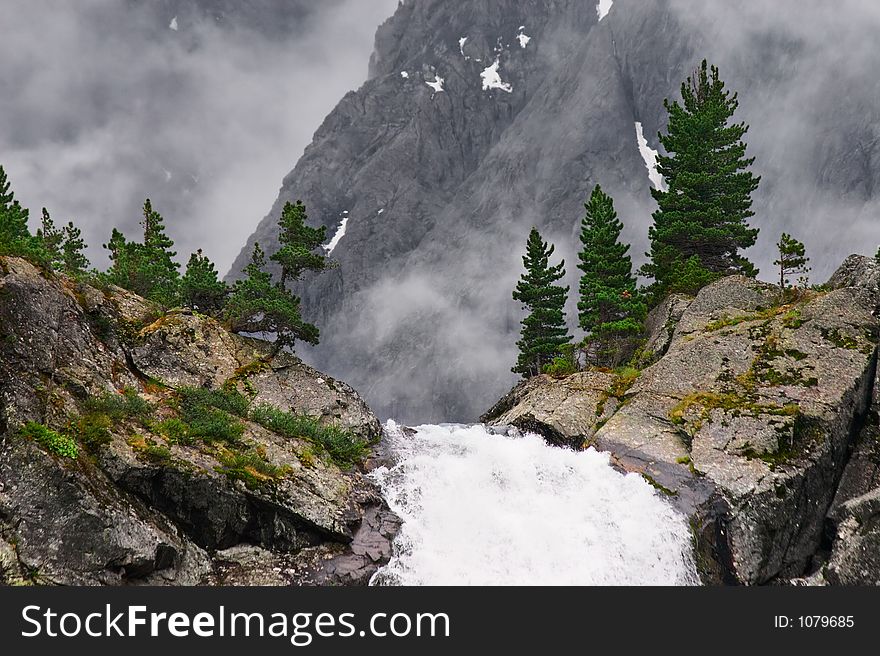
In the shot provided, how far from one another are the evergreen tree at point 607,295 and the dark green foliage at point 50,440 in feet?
100

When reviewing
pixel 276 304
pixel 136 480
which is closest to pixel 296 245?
pixel 276 304

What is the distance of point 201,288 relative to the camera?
3189 cm

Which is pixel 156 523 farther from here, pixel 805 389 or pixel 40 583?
pixel 805 389

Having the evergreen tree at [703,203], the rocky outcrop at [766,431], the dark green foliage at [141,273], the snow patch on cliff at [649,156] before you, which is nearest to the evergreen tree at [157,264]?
the dark green foliage at [141,273]


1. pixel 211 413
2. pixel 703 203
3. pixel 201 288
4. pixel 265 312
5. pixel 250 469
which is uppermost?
pixel 703 203

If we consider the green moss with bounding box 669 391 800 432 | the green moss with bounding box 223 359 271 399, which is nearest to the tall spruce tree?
the green moss with bounding box 223 359 271 399

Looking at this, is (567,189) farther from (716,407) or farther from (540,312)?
(716,407)

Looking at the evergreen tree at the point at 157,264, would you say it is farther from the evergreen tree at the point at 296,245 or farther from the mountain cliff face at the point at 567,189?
the mountain cliff face at the point at 567,189

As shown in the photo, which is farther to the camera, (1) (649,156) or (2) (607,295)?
(1) (649,156)

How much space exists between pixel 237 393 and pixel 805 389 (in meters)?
25.0

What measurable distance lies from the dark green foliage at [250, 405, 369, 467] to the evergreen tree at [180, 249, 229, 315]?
46.2 feet

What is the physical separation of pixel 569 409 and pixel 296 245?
21825mm

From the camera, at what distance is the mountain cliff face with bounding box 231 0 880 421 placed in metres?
108

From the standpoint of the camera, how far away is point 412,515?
1762cm
